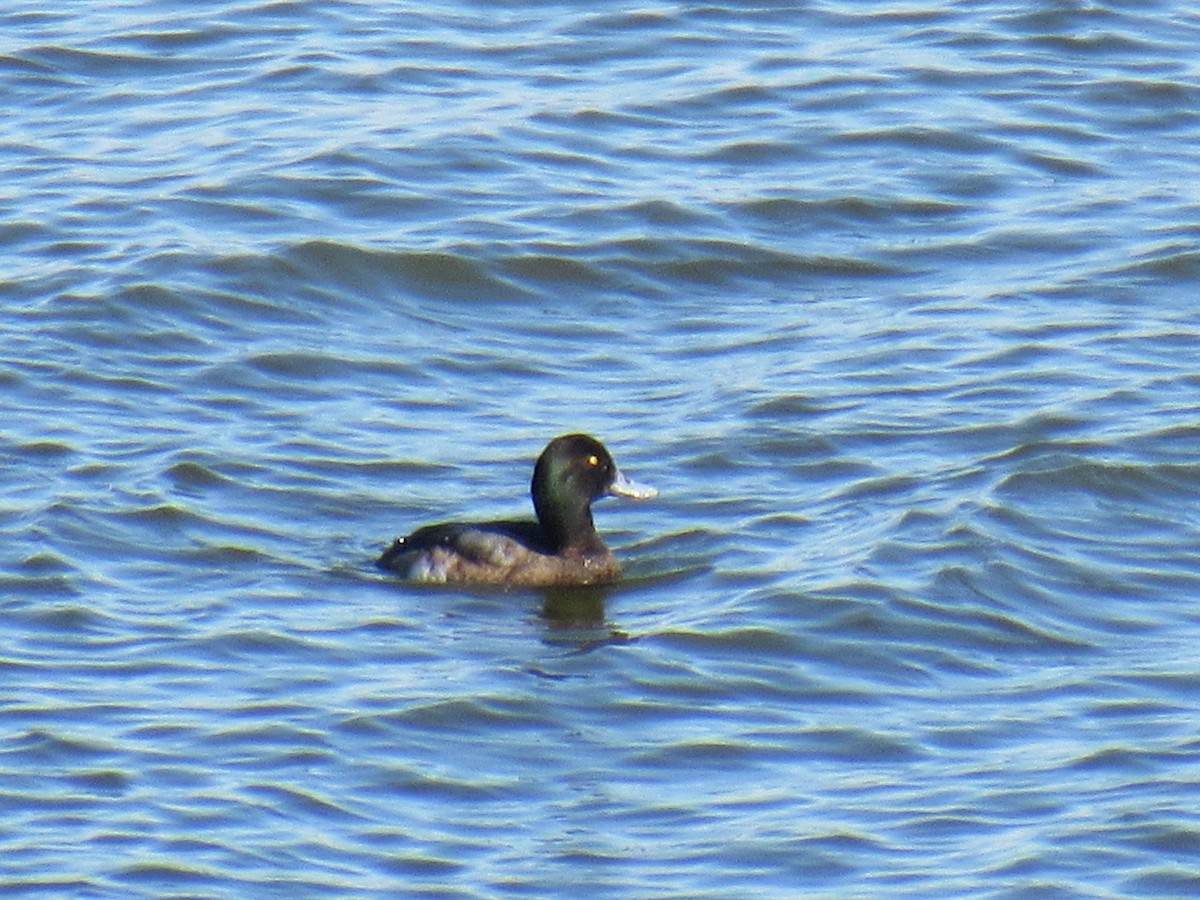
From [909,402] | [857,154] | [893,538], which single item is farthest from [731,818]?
[857,154]

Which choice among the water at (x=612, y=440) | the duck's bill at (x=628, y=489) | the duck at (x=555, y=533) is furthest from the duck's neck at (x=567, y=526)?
the water at (x=612, y=440)

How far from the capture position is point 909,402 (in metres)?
13.0

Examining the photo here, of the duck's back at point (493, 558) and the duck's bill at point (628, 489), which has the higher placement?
the duck's bill at point (628, 489)

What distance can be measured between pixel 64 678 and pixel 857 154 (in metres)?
8.18

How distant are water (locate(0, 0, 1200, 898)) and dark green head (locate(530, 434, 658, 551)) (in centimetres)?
31

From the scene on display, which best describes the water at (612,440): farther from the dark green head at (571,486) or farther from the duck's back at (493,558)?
the dark green head at (571,486)

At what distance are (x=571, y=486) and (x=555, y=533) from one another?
205mm

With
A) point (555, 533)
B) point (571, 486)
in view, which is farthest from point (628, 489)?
point (555, 533)

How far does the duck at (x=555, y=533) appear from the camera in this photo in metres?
11.2

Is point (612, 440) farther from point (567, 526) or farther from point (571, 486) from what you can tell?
point (567, 526)

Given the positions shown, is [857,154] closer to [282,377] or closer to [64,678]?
[282,377]

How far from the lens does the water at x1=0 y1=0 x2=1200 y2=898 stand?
859cm

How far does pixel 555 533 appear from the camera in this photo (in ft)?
37.7

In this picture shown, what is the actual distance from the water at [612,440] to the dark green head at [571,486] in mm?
311
